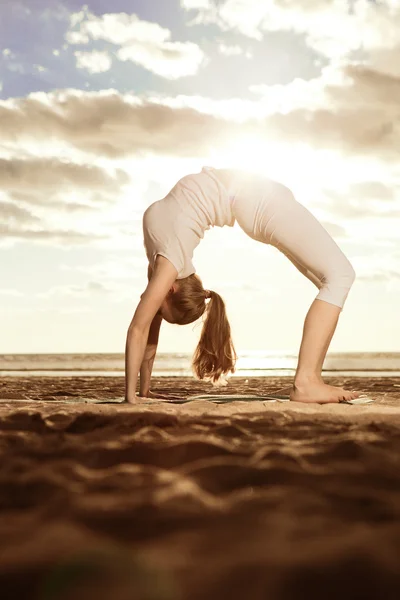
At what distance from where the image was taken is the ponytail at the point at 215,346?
454 centimetres

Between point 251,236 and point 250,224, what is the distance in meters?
0.13

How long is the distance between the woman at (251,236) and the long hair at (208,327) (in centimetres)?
2

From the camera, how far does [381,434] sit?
2.18 meters

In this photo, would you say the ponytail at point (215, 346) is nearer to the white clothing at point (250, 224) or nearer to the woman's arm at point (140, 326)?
the white clothing at point (250, 224)

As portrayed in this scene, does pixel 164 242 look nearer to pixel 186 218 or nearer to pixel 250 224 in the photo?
pixel 186 218

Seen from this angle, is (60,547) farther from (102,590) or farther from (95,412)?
(95,412)

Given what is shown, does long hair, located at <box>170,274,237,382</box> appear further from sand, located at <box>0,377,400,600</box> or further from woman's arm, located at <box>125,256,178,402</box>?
sand, located at <box>0,377,400,600</box>

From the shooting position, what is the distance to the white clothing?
151 inches

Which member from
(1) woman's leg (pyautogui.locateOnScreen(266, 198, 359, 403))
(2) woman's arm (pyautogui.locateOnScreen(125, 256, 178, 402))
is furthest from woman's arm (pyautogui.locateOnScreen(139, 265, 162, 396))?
(1) woman's leg (pyautogui.locateOnScreen(266, 198, 359, 403))

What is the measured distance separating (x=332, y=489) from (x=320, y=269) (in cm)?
254

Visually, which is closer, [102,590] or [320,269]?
[102,590]

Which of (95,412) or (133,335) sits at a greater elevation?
(133,335)

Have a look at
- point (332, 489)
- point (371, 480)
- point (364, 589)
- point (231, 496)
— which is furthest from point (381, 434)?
point (364, 589)

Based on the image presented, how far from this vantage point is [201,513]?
1265 mm
